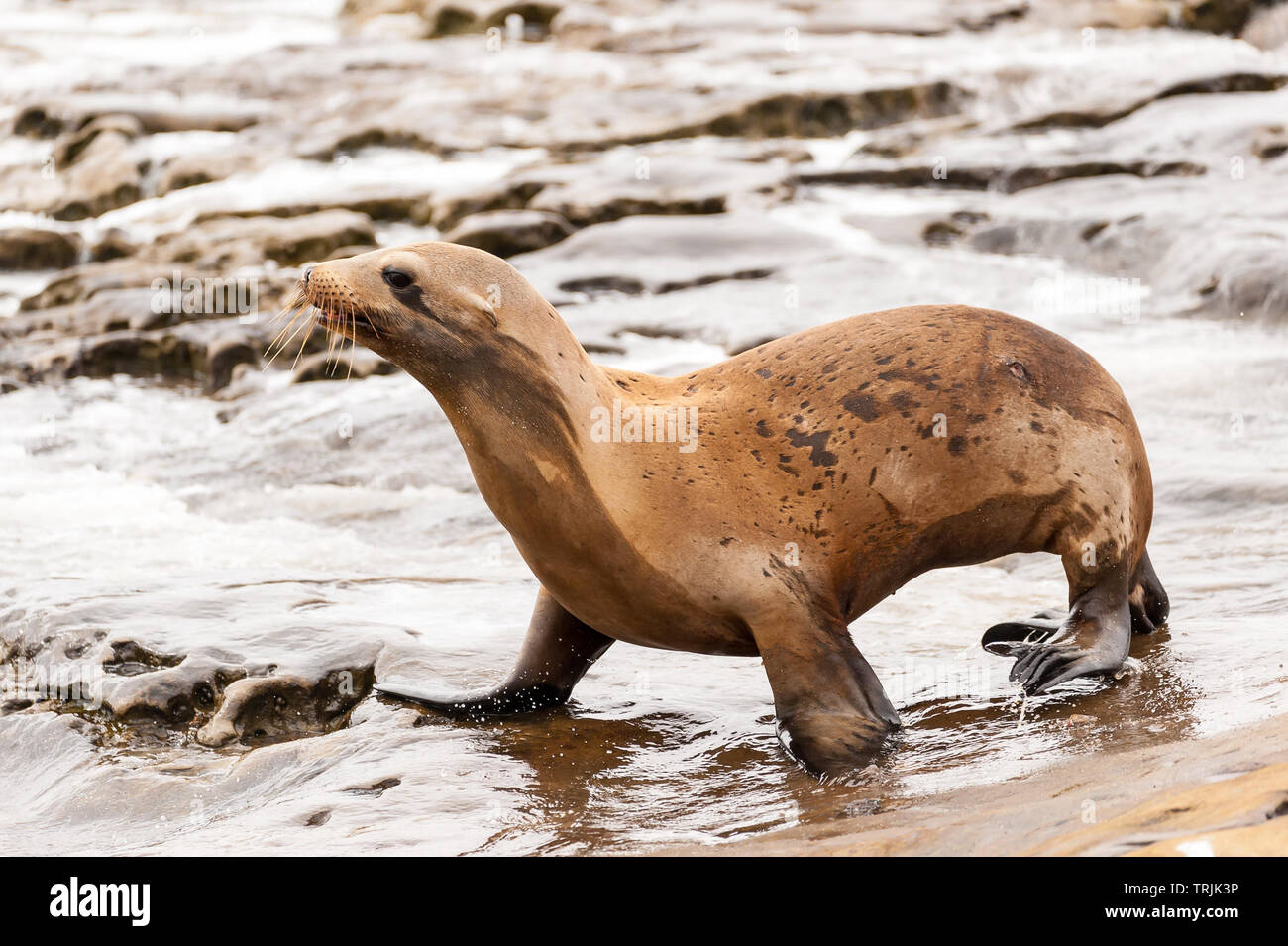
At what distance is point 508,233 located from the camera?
15.1m

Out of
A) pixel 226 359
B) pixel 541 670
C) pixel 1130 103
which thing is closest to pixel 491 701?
pixel 541 670

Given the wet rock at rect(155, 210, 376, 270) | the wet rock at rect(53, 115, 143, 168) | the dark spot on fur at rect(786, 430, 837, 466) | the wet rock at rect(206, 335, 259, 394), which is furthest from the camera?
the wet rock at rect(53, 115, 143, 168)

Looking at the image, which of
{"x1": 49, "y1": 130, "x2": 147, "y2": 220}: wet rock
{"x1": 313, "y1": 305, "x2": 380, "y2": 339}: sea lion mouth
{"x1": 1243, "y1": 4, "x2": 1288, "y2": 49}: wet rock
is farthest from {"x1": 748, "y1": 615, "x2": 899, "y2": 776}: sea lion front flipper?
{"x1": 1243, "y1": 4, "x2": 1288, "y2": 49}: wet rock

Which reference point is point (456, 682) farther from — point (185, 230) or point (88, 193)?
point (88, 193)

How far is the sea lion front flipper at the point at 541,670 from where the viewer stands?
4.89 m

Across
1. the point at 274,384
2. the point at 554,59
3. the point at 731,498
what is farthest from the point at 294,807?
the point at 554,59

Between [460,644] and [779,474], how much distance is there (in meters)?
1.67

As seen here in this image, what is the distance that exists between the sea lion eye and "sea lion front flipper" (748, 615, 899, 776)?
132 centimetres

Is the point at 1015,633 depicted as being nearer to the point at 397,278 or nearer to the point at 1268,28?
the point at 397,278

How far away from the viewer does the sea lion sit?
4.27 meters

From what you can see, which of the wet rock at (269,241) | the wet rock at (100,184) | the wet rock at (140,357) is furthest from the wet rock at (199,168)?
the wet rock at (140,357)

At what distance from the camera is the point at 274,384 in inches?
509

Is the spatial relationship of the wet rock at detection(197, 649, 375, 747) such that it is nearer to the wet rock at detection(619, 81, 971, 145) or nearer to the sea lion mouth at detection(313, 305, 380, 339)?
the sea lion mouth at detection(313, 305, 380, 339)
